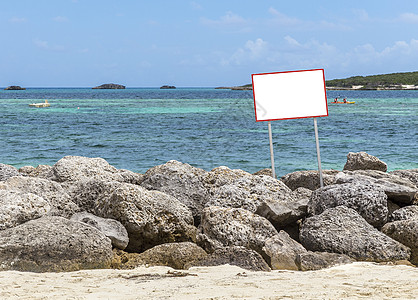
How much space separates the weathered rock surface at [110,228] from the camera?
6.26 m

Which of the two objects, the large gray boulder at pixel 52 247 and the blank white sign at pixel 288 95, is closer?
the large gray boulder at pixel 52 247

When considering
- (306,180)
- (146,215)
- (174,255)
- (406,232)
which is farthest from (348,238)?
(306,180)

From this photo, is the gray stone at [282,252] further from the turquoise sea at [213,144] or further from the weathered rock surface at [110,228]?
the turquoise sea at [213,144]

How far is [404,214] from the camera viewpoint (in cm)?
708


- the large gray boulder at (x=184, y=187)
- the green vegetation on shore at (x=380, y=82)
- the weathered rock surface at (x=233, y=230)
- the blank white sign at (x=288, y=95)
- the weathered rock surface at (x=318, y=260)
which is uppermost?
the green vegetation on shore at (x=380, y=82)

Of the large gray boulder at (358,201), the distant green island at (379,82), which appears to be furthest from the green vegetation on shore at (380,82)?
the large gray boulder at (358,201)

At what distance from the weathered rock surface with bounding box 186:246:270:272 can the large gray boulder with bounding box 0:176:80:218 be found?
85.0 inches

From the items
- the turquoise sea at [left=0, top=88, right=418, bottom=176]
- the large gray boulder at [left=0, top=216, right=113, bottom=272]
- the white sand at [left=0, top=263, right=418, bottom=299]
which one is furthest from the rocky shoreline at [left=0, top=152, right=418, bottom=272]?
the turquoise sea at [left=0, top=88, right=418, bottom=176]

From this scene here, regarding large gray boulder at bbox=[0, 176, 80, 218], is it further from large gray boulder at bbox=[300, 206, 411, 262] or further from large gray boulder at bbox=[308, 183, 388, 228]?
large gray boulder at bbox=[308, 183, 388, 228]

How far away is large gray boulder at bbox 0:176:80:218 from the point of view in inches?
→ 275

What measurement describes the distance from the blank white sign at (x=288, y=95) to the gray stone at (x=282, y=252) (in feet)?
8.87

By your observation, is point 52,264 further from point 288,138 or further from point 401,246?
point 288,138

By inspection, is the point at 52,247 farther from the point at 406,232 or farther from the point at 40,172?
the point at 40,172

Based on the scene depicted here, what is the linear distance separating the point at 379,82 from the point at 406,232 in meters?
154
